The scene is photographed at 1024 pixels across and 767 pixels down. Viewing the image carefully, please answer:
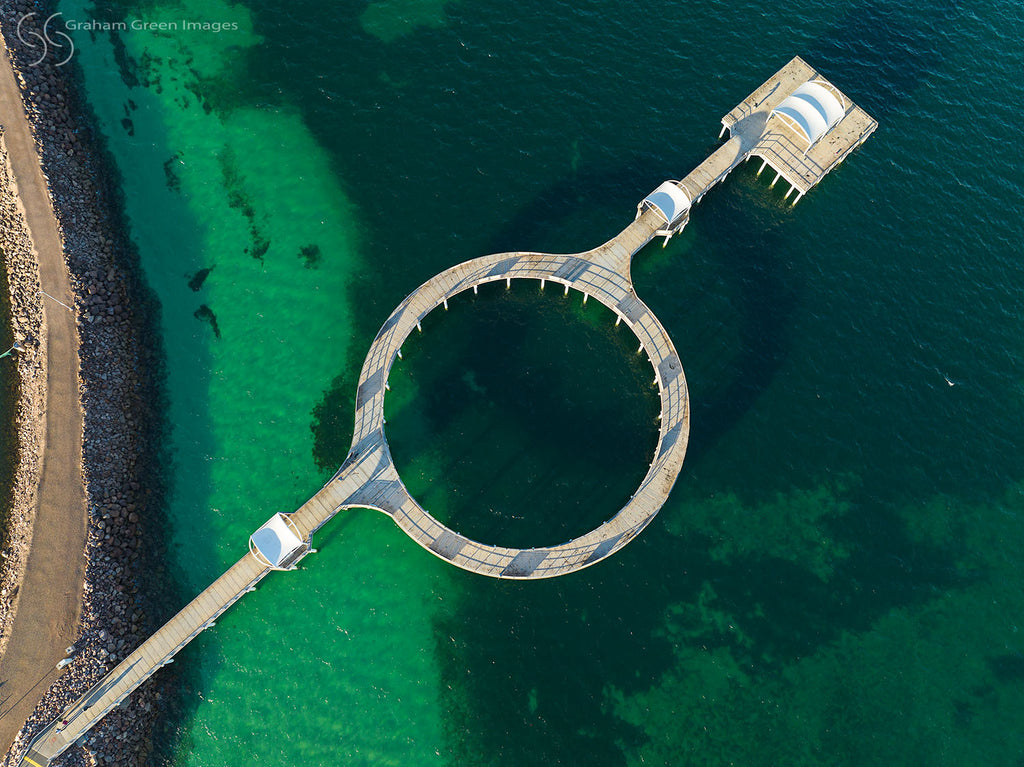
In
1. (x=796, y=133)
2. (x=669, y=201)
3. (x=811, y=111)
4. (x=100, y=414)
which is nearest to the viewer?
(x=100, y=414)

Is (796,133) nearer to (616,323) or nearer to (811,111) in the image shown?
(811,111)

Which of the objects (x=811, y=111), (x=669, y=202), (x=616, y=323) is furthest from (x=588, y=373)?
(x=811, y=111)

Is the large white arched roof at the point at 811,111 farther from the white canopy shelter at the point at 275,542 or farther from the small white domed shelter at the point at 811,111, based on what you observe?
the white canopy shelter at the point at 275,542

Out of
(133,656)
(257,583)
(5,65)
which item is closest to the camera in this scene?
(133,656)

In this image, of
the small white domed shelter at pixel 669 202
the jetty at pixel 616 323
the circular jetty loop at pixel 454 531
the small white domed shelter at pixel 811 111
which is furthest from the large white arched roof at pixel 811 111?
the circular jetty loop at pixel 454 531

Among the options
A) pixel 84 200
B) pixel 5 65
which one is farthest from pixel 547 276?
pixel 5 65

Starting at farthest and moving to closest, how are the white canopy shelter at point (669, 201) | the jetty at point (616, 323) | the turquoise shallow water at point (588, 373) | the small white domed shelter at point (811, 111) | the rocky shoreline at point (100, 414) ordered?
the small white domed shelter at point (811, 111) → the white canopy shelter at point (669, 201) → the turquoise shallow water at point (588, 373) → the jetty at point (616, 323) → the rocky shoreline at point (100, 414)

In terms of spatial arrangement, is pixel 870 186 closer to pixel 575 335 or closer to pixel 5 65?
pixel 575 335
